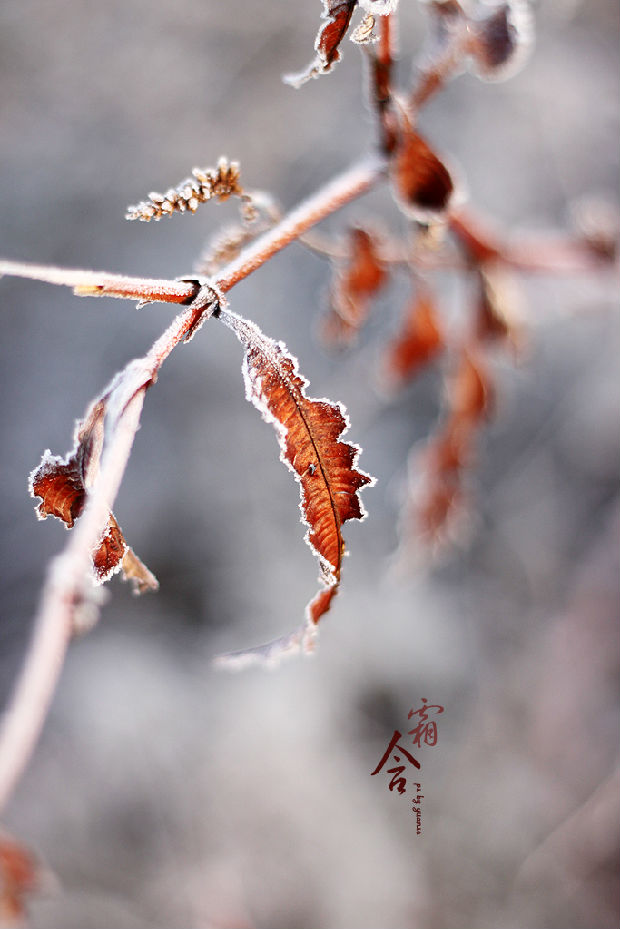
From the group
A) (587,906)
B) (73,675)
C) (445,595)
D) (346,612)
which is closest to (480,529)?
(445,595)

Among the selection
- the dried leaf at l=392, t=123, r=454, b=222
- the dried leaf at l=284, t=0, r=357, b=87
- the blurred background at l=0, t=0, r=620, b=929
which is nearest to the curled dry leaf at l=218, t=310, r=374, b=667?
the dried leaf at l=284, t=0, r=357, b=87

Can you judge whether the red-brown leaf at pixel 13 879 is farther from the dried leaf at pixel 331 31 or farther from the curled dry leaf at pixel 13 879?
the dried leaf at pixel 331 31

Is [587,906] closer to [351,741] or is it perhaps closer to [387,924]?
[387,924]

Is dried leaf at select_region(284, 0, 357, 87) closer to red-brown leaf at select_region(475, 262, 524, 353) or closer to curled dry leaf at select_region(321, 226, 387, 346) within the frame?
curled dry leaf at select_region(321, 226, 387, 346)

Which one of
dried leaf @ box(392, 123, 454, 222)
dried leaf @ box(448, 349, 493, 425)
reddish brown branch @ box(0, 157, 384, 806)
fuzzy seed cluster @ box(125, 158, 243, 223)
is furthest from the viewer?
dried leaf @ box(448, 349, 493, 425)

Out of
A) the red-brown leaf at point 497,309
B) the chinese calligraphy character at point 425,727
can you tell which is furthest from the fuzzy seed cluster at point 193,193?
the chinese calligraphy character at point 425,727

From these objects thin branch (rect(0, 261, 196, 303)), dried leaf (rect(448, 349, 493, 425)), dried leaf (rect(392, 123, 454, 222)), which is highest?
dried leaf (rect(448, 349, 493, 425))
